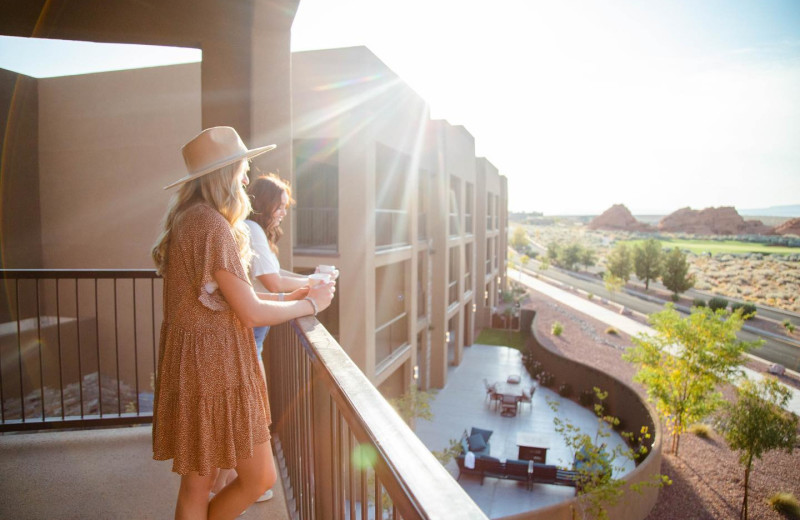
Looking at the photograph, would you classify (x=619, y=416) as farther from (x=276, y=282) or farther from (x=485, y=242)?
(x=276, y=282)

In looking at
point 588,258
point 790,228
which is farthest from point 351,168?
point 588,258

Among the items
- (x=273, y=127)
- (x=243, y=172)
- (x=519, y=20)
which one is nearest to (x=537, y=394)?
(x=519, y=20)

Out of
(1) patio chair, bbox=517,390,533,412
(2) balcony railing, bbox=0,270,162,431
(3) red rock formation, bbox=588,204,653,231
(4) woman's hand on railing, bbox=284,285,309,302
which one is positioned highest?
(3) red rock formation, bbox=588,204,653,231

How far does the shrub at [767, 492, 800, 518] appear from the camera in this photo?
44.2 feet

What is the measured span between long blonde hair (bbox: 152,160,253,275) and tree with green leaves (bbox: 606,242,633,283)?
57.6 m

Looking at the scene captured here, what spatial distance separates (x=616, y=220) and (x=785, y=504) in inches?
4630

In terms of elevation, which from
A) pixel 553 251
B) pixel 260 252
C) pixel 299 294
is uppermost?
pixel 260 252

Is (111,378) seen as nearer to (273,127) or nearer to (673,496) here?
(273,127)

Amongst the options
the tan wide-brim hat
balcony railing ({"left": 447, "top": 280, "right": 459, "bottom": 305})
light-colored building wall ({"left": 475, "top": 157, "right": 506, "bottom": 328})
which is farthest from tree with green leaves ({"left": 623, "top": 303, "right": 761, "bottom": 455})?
the tan wide-brim hat

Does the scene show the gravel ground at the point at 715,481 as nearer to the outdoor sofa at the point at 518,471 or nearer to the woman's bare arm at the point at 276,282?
the outdoor sofa at the point at 518,471

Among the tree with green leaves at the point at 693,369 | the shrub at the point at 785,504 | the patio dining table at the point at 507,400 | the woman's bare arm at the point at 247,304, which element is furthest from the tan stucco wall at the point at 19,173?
the shrub at the point at 785,504

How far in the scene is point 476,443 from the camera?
13.3m

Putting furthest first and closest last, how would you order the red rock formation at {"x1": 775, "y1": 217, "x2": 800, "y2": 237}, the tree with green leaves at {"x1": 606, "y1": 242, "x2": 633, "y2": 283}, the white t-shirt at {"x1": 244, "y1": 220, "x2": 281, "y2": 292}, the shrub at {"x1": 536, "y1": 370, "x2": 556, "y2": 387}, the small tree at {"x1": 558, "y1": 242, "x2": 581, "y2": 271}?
the small tree at {"x1": 558, "y1": 242, "x2": 581, "y2": 271}, the tree with green leaves at {"x1": 606, "y1": 242, "x2": 633, "y2": 283}, the red rock formation at {"x1": 775, "y1": 217, "x2": 800, "y2": 237}, the shrub at {"x1": 536, "y1": 370, "x2": 556, "y2": 387}, the white t-shirt at {"x1": 244, "y1": 220, "x2": 281, "y2": 292}

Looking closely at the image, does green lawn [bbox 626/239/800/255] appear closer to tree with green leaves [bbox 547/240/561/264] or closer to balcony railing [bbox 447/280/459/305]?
balcony railing [bbox 447/280/459/305]
